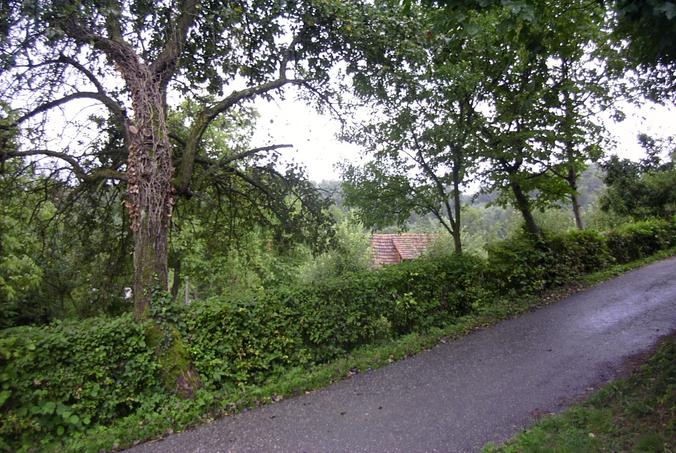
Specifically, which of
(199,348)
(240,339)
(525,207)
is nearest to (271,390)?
(240,339)

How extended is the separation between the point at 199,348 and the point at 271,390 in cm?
118

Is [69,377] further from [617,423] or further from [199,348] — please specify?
[617,423]

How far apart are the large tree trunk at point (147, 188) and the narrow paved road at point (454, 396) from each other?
2.26 m

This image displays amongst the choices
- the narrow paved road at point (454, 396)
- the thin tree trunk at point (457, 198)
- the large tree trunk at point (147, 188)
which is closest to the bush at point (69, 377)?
the large tree trunk at point (147, 188)

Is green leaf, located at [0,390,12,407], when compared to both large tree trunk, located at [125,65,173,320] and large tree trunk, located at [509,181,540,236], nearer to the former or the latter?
large tree trunk, located at [125,65,173,320]

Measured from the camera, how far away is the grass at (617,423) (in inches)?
125

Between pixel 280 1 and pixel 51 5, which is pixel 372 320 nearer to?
pixel 280 1

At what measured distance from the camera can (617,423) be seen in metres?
3.53

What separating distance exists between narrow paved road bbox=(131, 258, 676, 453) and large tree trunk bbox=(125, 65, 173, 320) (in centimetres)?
226

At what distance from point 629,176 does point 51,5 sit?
21069 mm

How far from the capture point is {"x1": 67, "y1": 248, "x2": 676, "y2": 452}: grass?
4879mm

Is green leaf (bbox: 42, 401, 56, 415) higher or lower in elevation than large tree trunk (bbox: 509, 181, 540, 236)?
lower

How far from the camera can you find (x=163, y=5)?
24.4 ft

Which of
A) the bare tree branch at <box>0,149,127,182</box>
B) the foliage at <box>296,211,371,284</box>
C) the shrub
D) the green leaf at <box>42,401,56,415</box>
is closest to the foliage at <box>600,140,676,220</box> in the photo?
the foliage at <box>296,211,371,284</box>
